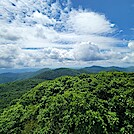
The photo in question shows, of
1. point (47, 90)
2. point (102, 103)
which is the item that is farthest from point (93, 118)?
point (47, 90)

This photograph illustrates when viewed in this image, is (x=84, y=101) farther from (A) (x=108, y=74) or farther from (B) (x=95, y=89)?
(A) (x=108, y=74)

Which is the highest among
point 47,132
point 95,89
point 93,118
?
point 95,89

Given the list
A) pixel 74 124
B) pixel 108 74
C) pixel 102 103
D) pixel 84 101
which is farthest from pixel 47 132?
pixel 108 74

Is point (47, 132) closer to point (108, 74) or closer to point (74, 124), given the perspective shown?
point (74, 124)

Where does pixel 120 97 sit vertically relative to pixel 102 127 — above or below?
above

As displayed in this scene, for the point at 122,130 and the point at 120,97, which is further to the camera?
the point at 120,97

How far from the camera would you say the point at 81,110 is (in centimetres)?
3091

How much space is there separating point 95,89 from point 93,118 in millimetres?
8522

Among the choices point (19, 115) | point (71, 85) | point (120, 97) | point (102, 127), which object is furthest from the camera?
point (71, 85)

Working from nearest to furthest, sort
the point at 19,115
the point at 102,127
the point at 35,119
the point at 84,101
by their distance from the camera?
the point at 102,127
the point at 84,101
the point at 35,119
the point at 19,115

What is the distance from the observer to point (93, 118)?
29.2 metres

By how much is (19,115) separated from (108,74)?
63.3 feet

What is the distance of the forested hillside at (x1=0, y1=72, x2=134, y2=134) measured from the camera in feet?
97.4

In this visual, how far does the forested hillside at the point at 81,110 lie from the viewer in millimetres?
29688
